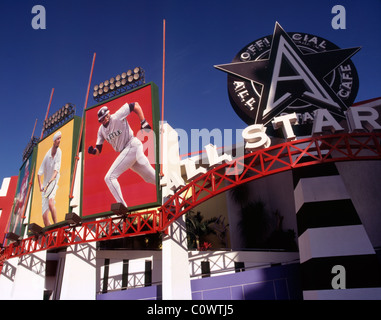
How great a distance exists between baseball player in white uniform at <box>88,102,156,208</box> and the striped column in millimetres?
10710

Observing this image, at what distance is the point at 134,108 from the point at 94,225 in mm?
9632

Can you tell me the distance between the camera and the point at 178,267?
19.2 m

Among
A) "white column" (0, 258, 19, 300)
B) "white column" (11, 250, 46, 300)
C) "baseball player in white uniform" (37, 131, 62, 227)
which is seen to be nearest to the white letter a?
"baseball player in white uniform" (37, 131, 62, 227)

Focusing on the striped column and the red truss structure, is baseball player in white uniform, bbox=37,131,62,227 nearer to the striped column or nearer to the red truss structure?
the red truss structure

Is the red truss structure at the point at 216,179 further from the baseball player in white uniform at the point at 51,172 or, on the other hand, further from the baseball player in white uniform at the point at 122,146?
the baseball player in white uniform at the point at 122,146

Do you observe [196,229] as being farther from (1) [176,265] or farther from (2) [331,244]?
(2) [331,244]

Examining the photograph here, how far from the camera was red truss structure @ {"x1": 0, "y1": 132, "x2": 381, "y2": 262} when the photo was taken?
16.6m

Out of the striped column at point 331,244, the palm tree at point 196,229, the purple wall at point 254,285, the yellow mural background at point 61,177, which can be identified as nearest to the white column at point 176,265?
the purple wall at point 254,285

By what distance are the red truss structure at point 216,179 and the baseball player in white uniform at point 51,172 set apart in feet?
7.27

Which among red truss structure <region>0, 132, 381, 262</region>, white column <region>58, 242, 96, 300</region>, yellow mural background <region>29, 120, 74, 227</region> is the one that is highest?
yellow mural background <region>29, 120, 74, 227</region>

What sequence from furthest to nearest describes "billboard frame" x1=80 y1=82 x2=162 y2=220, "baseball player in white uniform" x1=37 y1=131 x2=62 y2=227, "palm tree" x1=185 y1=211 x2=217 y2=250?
"palm tree" x1=185 y1=211 x2=217 y2=250 < "baseball player in white uniform" x1=37 y1=131 x2=62 y2=227 < "billboard frame" x1=80 y1=82 x2=162 y2=220

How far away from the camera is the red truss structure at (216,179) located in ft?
54.4

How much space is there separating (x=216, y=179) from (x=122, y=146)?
26.3 ft
